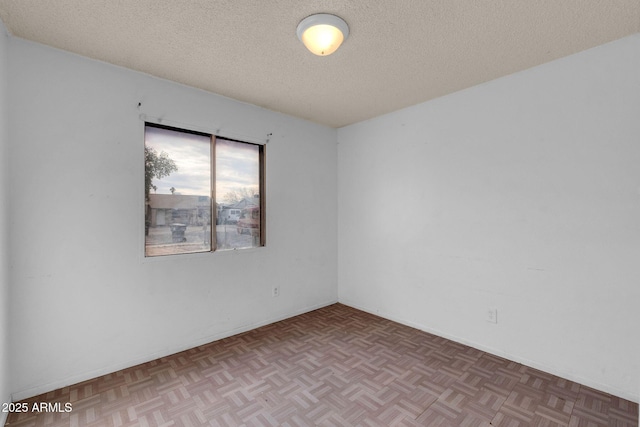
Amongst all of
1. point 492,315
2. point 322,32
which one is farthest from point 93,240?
point 492,315

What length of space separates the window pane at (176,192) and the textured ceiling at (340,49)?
0.58m

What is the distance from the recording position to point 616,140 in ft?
6.97

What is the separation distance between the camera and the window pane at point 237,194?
3.15 metres

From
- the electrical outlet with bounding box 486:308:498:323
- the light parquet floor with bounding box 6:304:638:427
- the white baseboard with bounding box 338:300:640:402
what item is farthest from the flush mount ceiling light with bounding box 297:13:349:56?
the white baseboard with bounding box 338:300:640:402

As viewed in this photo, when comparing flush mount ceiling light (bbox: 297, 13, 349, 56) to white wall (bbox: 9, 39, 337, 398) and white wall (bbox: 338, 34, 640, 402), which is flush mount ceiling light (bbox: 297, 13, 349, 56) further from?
white wall (bbox: 338, 34, 640, 402)

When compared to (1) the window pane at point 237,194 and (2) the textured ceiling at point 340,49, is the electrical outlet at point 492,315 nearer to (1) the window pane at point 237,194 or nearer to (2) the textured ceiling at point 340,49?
(2) the textured ceiling at point 340,49

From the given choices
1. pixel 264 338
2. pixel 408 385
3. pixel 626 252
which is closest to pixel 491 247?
pixel 626 252

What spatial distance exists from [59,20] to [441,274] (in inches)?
149

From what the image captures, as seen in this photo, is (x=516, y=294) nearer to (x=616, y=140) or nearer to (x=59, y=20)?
(x=616, y=140)

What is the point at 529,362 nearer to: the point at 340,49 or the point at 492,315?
the point at 492,315

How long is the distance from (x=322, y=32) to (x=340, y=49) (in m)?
0.34

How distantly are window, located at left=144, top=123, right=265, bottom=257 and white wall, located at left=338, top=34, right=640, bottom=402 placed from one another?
1.65m

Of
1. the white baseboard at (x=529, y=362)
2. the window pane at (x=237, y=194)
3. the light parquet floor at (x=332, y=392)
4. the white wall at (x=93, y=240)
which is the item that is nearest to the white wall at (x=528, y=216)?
the white baseboard at (x=529, y=362)

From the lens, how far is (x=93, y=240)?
2338 millimetres
